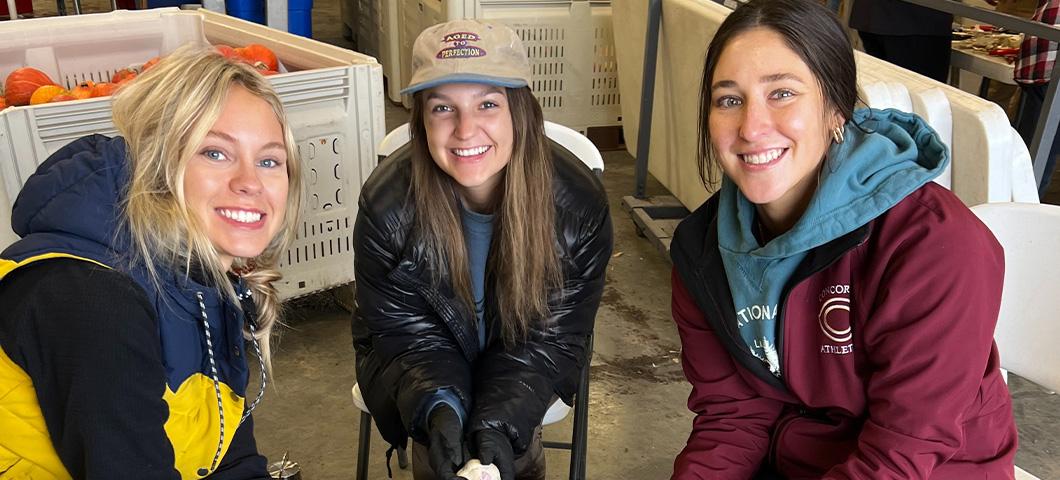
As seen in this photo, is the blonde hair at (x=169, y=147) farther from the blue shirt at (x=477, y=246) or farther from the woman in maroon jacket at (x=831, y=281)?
the woman in maroon jacket at (x=831, y=281)

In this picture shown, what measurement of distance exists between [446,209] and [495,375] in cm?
36

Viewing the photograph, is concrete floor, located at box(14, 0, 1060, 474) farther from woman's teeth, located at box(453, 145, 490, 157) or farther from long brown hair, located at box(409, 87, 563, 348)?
woman's teeth, located at box(453, 145, 490, 157)

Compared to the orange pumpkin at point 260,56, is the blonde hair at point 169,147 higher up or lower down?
higher up

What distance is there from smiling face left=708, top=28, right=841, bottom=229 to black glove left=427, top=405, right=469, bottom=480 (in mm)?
703

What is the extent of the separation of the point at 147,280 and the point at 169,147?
0.21 meters

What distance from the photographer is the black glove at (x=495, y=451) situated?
173cm

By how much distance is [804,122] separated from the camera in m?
1.47

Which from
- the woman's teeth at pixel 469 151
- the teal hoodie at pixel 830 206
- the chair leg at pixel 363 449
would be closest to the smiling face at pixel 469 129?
the woman's teeth at pixel 469 151

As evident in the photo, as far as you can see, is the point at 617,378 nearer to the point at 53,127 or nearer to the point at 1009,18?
the point at 1009,18

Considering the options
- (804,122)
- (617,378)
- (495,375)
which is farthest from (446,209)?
(617,378)

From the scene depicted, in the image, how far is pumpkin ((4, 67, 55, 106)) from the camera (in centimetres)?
279

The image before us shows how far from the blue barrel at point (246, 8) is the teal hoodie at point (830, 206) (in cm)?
345

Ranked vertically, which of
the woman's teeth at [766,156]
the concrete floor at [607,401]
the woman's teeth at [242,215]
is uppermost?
the woman's teeth at [766,156]

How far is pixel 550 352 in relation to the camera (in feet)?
6.46
